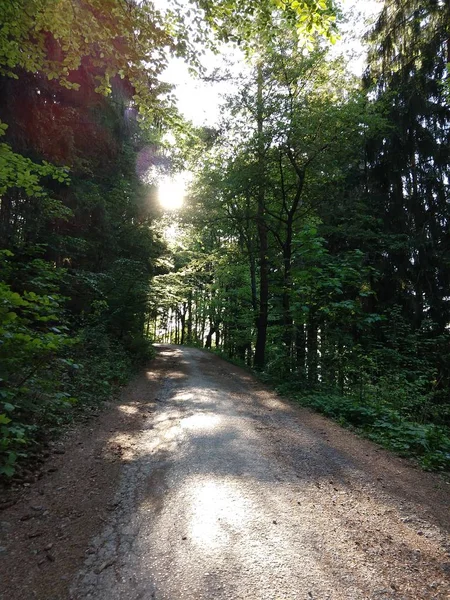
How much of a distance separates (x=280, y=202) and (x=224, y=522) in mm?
12796

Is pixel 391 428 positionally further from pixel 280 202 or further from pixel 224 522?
pixel 280 202

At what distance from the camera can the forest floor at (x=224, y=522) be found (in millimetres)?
2354

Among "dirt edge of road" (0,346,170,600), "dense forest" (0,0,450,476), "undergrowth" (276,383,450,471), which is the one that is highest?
"dense forest" (0,0,450,476)

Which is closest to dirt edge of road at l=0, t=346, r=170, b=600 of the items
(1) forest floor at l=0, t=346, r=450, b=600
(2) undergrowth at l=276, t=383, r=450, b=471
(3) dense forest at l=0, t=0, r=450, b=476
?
(1) forest floor at l=0, t=346, r=450, b=600

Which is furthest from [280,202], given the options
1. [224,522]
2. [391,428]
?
[224,522]

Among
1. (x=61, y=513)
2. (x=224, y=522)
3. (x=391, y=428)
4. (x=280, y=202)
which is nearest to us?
(x=224, y=522)

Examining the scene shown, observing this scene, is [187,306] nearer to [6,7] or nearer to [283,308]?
[283,308]

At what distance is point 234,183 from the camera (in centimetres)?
1223

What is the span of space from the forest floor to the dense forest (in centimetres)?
108

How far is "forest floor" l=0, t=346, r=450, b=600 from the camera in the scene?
2.35 metres

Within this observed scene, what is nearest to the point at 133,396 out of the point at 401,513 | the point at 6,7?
the point at 401,513

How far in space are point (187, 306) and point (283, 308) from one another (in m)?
23.9

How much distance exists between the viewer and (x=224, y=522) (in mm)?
3014

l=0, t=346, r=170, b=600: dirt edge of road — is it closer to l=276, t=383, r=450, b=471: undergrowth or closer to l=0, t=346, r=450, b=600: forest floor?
l=0, t=346, r=450, b=600: forest floor
